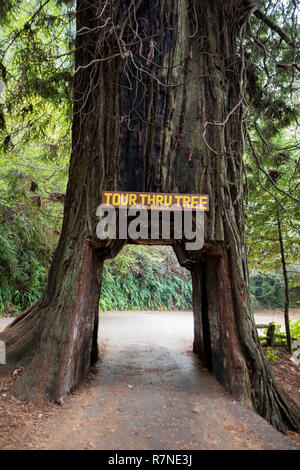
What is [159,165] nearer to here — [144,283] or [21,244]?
[21,244]

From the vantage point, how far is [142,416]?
3.46 m

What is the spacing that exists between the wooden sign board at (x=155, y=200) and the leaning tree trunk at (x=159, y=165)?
6.4 inches

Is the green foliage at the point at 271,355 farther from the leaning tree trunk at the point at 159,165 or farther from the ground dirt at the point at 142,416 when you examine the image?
the leaning tree trunk at the point at 159,165

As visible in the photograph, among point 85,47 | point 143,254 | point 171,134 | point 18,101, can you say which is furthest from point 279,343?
point 143,254

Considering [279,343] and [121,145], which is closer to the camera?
[121,145]

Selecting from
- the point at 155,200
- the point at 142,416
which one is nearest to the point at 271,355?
the point at 142,416

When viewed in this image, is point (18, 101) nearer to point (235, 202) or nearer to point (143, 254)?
point (235, 202)

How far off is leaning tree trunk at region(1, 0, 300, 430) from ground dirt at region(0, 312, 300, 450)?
12.2 inches

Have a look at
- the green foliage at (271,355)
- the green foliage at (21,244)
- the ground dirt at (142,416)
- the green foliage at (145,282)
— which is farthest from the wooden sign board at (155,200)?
the green foliage at (145,282)

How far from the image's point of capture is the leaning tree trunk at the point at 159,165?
13.2ft

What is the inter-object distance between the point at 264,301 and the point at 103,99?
783 inches

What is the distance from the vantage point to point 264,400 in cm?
399

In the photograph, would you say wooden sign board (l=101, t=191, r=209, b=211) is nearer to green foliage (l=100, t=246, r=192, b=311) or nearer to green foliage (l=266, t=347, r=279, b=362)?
green foliage (l=266, t=347, r=279, b=362)

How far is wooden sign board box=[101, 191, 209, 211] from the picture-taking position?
4113mm
